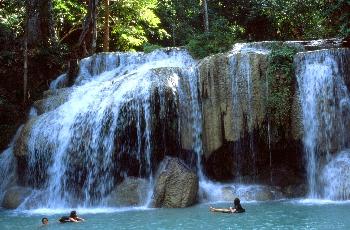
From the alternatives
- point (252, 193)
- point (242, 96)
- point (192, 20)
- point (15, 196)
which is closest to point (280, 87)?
point (242, 96)

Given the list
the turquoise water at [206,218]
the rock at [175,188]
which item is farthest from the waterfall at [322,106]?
the rock at [175,188]

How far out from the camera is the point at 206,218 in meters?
12.2

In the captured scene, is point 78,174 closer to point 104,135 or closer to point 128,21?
point 104,135

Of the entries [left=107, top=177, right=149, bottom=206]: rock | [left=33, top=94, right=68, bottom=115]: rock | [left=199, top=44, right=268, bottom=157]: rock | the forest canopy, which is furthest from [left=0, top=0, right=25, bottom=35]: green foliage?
[left=107, top=177, right=149, bottom=206]: rock

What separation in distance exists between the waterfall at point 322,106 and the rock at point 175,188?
14.0 ft

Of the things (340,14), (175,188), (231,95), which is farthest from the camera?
(340,14)

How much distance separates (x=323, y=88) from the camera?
55.1ft

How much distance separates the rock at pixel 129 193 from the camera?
15.4 m

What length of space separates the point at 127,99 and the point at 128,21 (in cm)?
1337

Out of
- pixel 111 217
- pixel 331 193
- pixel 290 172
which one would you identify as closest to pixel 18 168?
pixel 111 217

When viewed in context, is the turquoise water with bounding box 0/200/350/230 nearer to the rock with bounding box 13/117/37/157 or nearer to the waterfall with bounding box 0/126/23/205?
the rock with bounding box 13/117/37/157

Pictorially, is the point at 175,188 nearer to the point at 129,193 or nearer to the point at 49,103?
the point at 129,193

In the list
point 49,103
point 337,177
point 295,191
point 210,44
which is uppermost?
point 210,44

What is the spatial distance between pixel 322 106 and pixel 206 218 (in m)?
6.85
